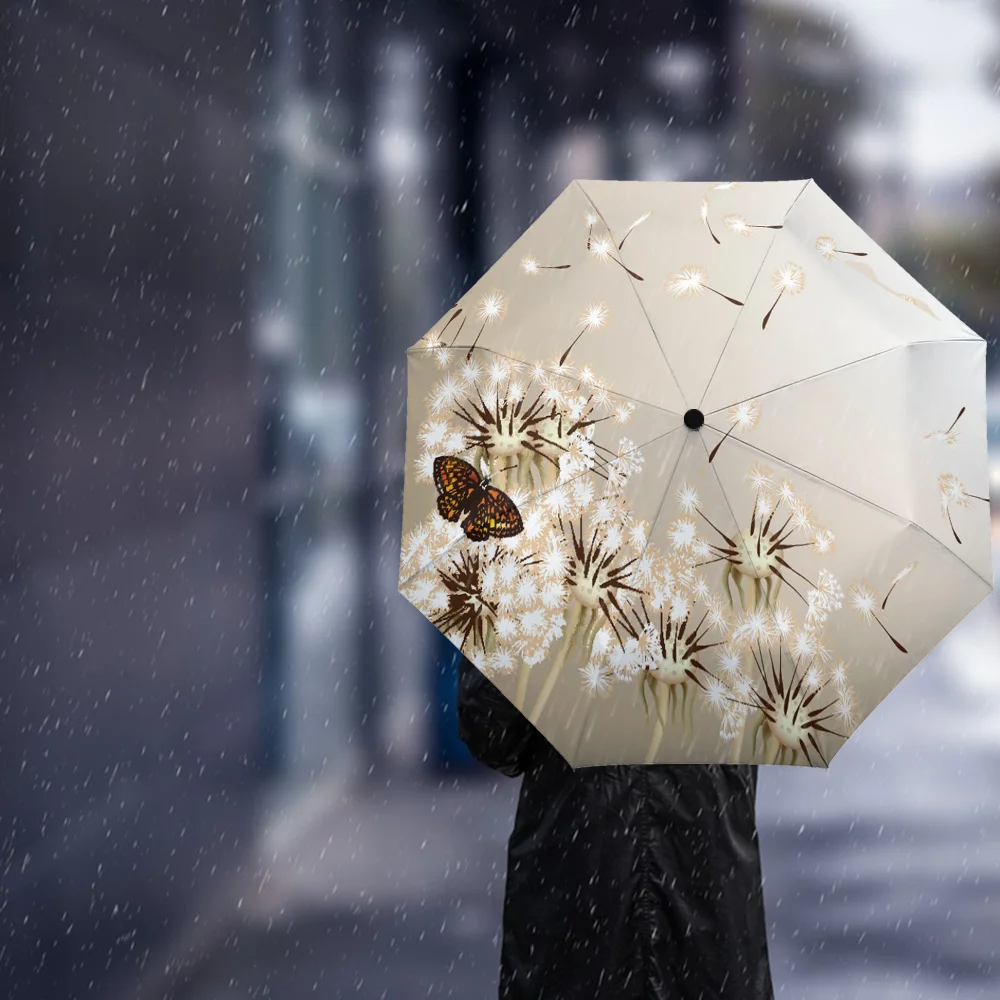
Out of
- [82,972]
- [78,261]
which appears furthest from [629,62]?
[82,972]

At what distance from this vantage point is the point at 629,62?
4375 mm

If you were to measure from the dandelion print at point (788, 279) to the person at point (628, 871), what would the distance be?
657 millimetres

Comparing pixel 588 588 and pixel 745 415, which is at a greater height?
pixel 745 415

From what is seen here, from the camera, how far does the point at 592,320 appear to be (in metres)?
1.42

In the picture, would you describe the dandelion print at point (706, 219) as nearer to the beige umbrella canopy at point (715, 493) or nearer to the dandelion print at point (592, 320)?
the beige umbrella canopy at point (715, 493)

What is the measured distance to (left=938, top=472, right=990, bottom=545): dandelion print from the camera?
143 cm

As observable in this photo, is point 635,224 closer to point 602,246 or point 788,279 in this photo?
point 602,246

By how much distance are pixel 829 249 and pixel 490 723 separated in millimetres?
776

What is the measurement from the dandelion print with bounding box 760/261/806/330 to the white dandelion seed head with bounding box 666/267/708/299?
0.27ft

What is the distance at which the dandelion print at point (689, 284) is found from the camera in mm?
1396

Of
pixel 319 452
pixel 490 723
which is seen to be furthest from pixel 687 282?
pixel 319 452

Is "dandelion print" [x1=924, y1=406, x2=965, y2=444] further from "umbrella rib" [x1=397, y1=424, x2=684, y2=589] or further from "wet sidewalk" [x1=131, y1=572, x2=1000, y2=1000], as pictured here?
"wet sidewalk" [x1=131, y1=572, x2=1000, y2=1000]

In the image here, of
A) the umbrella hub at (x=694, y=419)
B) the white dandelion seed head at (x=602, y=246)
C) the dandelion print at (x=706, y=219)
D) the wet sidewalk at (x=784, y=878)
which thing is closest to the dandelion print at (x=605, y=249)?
the white dandelion seed head at (x=602, y=246)

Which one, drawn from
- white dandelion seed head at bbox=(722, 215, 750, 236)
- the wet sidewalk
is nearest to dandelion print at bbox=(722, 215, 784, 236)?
white dandelion seed head at bbox=(722, 215, 750, 236)
